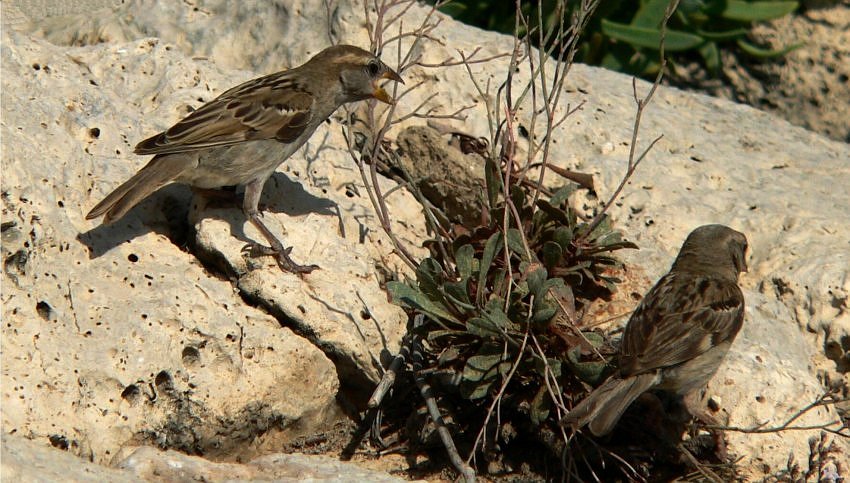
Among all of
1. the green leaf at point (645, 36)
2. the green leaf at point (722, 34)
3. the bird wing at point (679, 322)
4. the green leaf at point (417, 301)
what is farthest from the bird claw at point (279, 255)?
the green leaf at point (722, 34)

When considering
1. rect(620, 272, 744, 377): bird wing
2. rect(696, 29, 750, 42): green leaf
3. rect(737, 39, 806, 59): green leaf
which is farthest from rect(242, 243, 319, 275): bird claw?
rect(737, 39, 806, 59): green leaf

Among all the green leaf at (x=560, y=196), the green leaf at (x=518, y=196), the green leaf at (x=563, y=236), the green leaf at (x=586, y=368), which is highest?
the green leaf at (x=518, y=196)

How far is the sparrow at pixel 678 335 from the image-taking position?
15.3ft

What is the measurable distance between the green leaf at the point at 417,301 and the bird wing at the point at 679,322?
0.85 m

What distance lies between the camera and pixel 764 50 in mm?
9062

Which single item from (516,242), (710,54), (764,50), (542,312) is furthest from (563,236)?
(764,50)

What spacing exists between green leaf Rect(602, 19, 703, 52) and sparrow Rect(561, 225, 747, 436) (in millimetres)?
2830

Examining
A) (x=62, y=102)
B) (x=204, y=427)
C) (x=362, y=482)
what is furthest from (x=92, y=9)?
(x=362, y=482)

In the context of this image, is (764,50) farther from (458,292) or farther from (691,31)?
(458,292)

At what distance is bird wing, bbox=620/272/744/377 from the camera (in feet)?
15.9

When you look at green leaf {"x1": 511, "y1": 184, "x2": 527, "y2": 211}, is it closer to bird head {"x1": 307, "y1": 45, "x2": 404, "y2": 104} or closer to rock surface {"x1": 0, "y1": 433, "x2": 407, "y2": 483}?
bird head {"x1": 307, "y1": 45, "x2": 404, "y2": 104}

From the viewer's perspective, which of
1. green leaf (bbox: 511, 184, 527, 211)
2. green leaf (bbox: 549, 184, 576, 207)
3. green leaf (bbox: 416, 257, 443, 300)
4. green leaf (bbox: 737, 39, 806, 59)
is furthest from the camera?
green leaf (bbox: 737, 39, 806, 59)

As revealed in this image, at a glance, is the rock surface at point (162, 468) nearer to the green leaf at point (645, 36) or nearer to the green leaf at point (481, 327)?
the green leaf at point (481, 327)

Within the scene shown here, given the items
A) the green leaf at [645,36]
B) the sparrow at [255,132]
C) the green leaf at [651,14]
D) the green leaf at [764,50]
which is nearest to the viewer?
the sparrow at [255,132]
